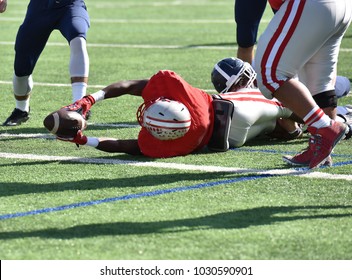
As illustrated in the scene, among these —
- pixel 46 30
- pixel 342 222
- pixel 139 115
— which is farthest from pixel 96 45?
pixel 342 222

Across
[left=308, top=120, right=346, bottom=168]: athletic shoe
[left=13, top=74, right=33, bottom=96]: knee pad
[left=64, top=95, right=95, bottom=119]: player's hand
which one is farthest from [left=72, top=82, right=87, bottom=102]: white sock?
[left=308, top=120, right=346, bottom=168]: athletic shoe

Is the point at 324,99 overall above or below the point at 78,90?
above

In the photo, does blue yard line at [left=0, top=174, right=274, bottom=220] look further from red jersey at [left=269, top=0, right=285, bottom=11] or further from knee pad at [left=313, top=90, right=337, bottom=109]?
red jersey at [left=269, top=0, right=285, bottom=11]

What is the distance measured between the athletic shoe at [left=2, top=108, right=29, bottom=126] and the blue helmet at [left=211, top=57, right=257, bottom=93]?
187 centimetres

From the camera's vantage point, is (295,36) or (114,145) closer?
(295,36)

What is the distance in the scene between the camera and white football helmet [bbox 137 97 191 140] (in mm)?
6855

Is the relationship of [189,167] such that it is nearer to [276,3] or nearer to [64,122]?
[64,122]

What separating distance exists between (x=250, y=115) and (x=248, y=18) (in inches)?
80.3

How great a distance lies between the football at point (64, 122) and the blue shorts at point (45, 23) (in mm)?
1648

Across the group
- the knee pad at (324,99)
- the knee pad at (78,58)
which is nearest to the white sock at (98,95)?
the knee pad at (78,58)

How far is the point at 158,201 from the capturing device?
5781 millimetres

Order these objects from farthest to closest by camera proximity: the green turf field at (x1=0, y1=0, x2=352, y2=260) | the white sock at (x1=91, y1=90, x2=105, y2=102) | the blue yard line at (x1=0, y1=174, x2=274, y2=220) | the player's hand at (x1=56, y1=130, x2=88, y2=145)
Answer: the white sock at (x1=91, y1=90, x2=105, y2=102) < the player's hand at (x1=56, y1=130, x2=88, y2=145) < the blue yard line at (x1=0, y1=174, x2=274, y2=220) < the green turf field at (x1=0, y1=0, x2=352, y2=260)

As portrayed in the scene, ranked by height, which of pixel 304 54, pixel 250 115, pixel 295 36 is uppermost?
pixel 295 36

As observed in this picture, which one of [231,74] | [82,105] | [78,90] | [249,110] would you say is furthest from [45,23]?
[249,110]
